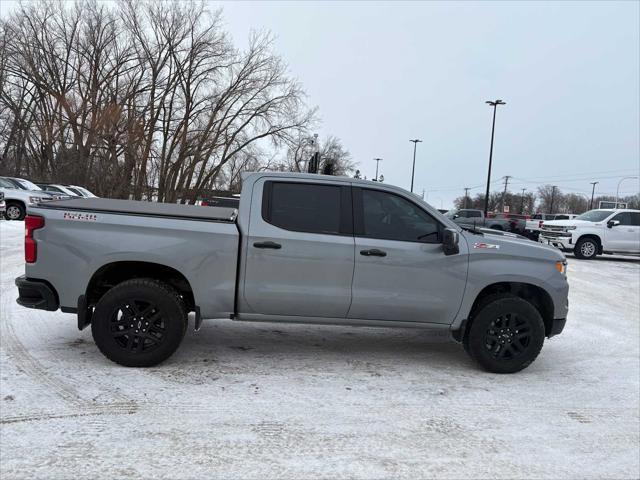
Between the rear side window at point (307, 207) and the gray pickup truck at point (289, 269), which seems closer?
the gray pickup truck at point (289, 269)

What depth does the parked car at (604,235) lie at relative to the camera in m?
17.1

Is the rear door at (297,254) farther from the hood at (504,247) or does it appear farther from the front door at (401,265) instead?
the hood at (504,247)

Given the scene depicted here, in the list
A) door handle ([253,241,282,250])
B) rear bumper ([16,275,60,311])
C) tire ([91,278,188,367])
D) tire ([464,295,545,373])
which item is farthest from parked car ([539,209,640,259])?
rear bumper ([16,275,60,311])

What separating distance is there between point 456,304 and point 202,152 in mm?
38938

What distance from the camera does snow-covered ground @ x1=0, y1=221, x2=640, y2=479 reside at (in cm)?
309

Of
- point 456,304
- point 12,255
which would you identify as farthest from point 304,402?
point 12,255

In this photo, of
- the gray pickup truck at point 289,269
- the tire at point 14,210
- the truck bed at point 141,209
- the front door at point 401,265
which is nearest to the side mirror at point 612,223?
the gray pickup truck at point 289,269

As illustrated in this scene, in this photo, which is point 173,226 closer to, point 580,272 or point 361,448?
point 361,448

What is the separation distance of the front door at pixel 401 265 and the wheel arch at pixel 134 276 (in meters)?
1.63

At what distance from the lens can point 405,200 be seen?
4.85m

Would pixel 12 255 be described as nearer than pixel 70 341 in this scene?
No

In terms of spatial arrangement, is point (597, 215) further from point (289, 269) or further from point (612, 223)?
point (289, 269)

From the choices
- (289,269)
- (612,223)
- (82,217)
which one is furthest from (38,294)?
(612,223)

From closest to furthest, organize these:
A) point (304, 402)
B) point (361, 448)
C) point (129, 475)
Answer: point (129, 475)
point (361, 448)
point (304, 402)
